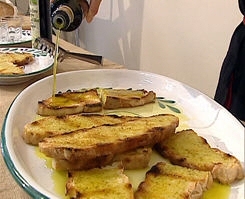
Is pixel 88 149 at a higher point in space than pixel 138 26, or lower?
higher

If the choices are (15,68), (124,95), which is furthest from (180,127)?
(15,68)

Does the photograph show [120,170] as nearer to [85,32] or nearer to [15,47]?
[15,47]

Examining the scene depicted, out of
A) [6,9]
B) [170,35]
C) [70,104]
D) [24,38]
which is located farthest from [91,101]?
[170,35]

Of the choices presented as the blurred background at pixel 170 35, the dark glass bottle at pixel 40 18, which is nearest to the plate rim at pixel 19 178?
the dark glass bottle at pixel 40 18

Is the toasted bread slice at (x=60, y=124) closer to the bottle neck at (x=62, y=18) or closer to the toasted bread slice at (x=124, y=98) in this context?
the toasted bread slice at (x=124, y=98)

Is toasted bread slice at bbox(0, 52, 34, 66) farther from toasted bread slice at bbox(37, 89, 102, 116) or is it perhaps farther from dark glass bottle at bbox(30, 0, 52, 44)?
toasted bread slice at bbox(37, 89, 102, 116)

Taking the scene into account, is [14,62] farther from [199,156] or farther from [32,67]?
[199,156]
